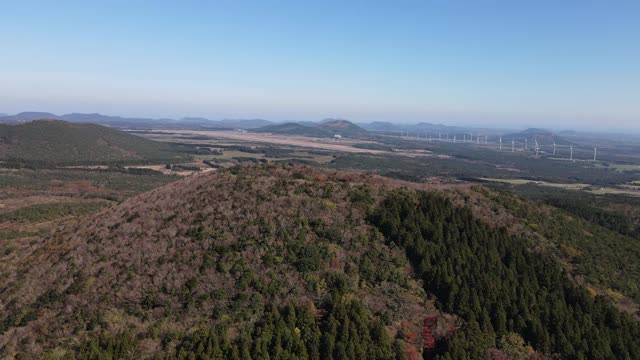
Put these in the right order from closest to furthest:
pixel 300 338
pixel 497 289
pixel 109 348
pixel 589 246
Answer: pixel 109 348, pixel 300 338, pixel 497 289, pixel 589 246

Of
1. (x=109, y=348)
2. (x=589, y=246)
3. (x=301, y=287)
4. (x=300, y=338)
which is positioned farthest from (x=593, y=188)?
(x=109, y=348)

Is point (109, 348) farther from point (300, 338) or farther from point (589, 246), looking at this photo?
point (589, 246)

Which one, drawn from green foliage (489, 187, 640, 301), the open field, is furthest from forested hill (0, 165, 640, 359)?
the open field

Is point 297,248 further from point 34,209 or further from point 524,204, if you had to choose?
point 34,209

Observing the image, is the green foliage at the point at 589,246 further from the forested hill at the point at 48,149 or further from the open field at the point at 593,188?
the forested hill at the point at 48,149

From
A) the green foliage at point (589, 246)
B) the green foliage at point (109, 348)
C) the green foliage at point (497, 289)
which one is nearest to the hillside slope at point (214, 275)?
the green foliage at point (109, 348)

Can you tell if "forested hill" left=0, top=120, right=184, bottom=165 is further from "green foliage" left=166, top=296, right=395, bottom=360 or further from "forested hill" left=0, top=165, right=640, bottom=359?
"green foliage" left=166, top=296, right=395, bottom=360
